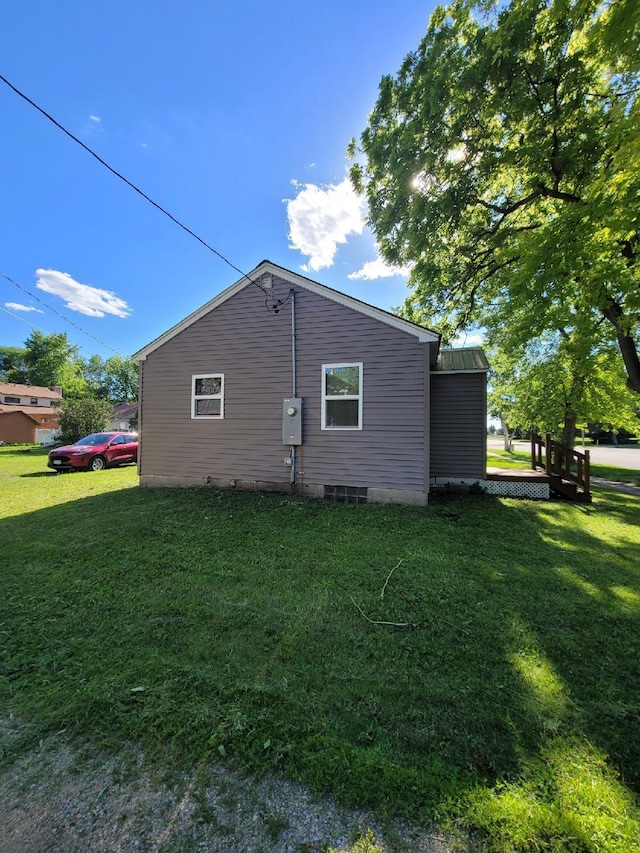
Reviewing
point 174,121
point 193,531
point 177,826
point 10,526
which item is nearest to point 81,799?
point 177,826

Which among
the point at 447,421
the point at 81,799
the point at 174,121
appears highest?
the point at 174,121

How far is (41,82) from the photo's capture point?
15.0 ft

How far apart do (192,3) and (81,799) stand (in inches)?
383

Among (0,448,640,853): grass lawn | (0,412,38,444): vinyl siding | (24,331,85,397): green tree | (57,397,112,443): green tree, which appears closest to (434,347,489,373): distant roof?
(0,448,640,853): grass lawn

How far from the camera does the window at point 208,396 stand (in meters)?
8.32

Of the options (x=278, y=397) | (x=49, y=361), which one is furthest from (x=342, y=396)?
(x=49, y=361)

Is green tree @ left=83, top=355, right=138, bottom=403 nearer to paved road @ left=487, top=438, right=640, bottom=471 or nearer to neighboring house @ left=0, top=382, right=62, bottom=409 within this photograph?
neighboring house @ left=0, top=382, right=62, bottom=409

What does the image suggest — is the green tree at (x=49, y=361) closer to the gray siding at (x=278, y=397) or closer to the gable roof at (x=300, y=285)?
the gable roof at (x=300, y=285)

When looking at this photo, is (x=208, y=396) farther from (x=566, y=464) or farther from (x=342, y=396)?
(x=566, y=464)

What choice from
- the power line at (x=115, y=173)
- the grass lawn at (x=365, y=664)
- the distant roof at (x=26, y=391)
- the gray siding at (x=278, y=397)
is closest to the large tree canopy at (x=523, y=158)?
the gray siding at (x=278, y=397)

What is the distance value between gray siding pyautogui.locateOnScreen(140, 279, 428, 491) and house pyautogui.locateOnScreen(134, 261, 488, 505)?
0.02m

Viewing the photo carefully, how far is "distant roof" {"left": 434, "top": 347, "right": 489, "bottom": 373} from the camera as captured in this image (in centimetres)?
872

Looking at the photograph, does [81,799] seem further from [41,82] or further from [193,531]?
[41,82]

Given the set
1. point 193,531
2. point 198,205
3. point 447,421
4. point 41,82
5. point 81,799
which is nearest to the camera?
point 81,799
